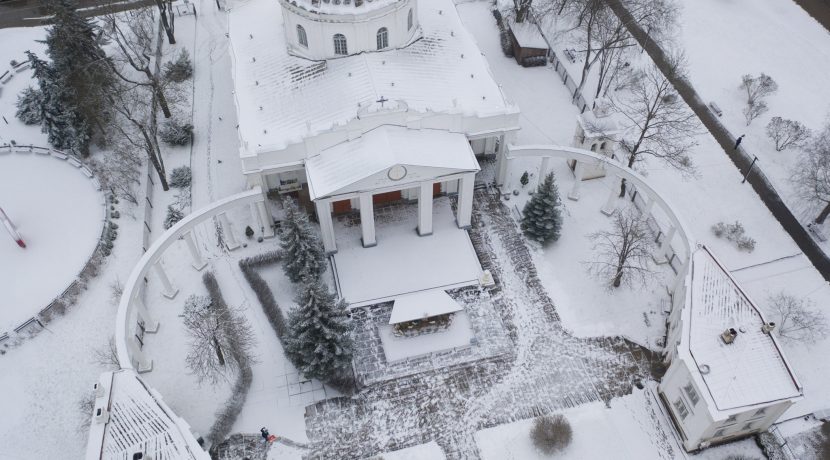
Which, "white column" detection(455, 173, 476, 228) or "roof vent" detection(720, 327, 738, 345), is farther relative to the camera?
"white column" detection(455, 173, 476, 228)

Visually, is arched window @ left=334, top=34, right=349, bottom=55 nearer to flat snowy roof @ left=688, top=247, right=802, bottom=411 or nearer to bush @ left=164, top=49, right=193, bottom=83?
bush @ left=164, top=49, right=193, bottom=83

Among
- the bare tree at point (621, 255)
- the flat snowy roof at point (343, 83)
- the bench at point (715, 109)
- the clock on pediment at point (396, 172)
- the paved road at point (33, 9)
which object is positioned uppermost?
the flat snowy roof at point (343, 83)

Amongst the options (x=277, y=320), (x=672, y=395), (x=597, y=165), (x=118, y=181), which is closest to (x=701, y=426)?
(x=672, y=395)

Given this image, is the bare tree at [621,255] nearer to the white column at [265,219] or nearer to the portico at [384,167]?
the portico at [384,167]

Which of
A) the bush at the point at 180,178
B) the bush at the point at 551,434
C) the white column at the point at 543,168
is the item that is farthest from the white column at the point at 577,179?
the bush at the point at 180,178

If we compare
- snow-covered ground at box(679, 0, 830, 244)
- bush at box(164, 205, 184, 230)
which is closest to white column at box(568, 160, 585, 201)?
snow-covered ground at box(679, 0, 830, 244)

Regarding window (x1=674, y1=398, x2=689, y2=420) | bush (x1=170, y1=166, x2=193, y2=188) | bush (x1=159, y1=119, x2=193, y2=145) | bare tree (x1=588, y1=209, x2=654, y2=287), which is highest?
bush (x1=159, y1=119, x2=193, y2=145)

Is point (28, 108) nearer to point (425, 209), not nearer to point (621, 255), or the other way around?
point (425, 209)

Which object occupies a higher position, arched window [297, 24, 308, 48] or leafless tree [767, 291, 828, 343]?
arched window [297, 24, 308, 48]
